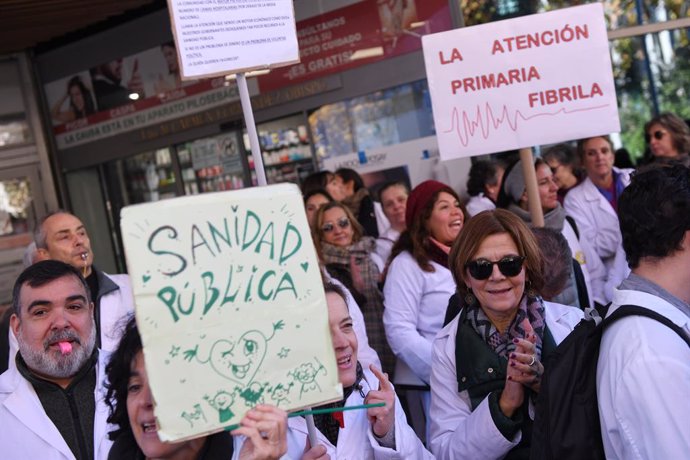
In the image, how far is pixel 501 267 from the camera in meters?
3.41

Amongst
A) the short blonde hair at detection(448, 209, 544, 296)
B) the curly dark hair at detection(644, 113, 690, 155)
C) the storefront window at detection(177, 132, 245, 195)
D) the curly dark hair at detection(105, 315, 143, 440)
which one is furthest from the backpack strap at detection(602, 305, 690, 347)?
the storefront window at detection(177, 132, 245, 195)

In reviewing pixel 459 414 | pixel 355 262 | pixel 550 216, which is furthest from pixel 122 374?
pixel 550 216

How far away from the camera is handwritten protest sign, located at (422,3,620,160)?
4684mm

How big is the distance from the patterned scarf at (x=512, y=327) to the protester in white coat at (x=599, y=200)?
2764mm

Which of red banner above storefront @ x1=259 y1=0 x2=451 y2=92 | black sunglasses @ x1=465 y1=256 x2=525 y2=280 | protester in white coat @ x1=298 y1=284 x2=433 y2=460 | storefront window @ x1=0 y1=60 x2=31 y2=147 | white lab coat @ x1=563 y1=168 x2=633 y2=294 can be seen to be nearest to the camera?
protester in white coat @ x1=298 y1=284 x2=433 y2=460

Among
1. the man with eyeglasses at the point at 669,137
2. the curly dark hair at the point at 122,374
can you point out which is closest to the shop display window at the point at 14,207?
the man with eyeglasses at the point at 669,137

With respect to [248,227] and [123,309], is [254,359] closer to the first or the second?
[248,227]

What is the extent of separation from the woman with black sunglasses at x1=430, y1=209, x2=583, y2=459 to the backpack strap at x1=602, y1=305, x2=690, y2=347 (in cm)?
75

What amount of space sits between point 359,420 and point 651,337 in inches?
47.1

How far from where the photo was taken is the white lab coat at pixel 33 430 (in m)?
3.29

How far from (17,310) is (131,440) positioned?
1265 millimetres

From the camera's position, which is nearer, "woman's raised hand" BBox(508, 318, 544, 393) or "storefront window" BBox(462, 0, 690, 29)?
"woman's raised hand" BBox(508, 318, 544, 393)

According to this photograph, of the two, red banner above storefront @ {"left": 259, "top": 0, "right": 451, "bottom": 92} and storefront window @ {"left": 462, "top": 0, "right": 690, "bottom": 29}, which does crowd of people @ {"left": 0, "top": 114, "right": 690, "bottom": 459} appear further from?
storefront window @ {"left": 462, "top": 0, "right": 690, "bottom": 29}

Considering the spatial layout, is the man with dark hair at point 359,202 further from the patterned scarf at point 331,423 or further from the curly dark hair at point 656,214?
the curly dark hair at point 656,214
